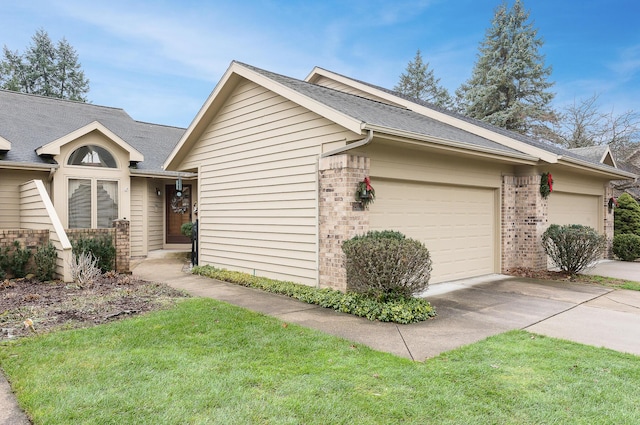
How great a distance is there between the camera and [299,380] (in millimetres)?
3379

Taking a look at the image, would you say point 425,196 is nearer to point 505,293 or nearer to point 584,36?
point 505,293

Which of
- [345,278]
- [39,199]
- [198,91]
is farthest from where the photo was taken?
[198,91]

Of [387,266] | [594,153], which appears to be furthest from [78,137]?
[594,153]

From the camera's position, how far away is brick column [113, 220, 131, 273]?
29.1 feet

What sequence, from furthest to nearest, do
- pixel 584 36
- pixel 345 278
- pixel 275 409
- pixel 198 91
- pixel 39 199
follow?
pixel 198 91 → pixel 584 36 → pixel 39 199 → pixel 345 278 → pixel 275 409

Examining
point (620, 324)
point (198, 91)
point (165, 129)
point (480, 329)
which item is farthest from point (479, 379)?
point (198, 91)

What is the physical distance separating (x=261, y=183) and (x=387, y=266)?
3847 millimetres

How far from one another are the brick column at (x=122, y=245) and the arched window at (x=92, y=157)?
12.3 feet

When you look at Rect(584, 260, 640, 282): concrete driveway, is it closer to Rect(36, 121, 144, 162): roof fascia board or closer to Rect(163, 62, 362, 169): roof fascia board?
Rect(163, 62, 362, 169): roof fascia board

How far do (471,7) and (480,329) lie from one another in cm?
2044

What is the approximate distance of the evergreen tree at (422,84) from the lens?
3609cm

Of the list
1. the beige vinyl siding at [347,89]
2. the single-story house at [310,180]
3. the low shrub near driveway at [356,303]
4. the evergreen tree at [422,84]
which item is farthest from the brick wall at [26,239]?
the evergreen tree at [422,84]

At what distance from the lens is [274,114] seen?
25.9ft

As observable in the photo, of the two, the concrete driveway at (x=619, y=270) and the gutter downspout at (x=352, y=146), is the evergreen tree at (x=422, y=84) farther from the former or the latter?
the gutter downspout at (x=352, y=146)
